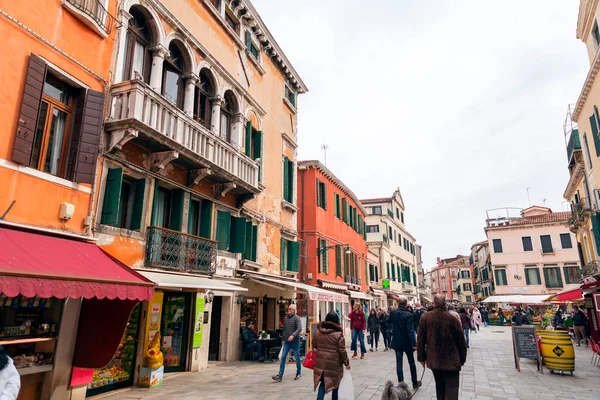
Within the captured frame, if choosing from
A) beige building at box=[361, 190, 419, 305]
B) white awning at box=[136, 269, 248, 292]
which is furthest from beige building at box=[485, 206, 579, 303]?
white awning at box=[136, 269, 248, 292]

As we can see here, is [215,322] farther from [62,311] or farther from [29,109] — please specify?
[29,109]

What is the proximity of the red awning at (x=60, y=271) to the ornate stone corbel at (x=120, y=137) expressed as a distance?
210 cm

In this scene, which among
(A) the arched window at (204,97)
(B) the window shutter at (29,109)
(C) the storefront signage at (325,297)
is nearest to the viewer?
(B) the window shutter at (29,109)

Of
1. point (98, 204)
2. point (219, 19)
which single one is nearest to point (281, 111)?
point (219, 19)

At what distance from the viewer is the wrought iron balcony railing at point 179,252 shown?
8.88 meters

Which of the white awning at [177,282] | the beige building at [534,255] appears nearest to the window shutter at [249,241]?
the white awning at [177,282]

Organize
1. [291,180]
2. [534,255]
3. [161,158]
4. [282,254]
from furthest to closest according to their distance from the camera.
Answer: [534,255]
[291,180]
[282,254]
[161,158]

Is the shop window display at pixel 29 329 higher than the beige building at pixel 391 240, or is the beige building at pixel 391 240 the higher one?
the beige building at pixel 391 240

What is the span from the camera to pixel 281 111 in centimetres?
1758

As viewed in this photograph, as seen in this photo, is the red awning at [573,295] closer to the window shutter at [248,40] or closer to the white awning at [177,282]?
the white awning at [177,282]

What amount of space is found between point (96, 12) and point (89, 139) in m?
2.74

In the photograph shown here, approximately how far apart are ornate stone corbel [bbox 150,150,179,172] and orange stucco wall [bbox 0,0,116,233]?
1973mm

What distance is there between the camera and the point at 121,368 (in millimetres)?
8164

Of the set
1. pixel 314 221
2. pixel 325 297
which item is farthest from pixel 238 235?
pixel 314 221
